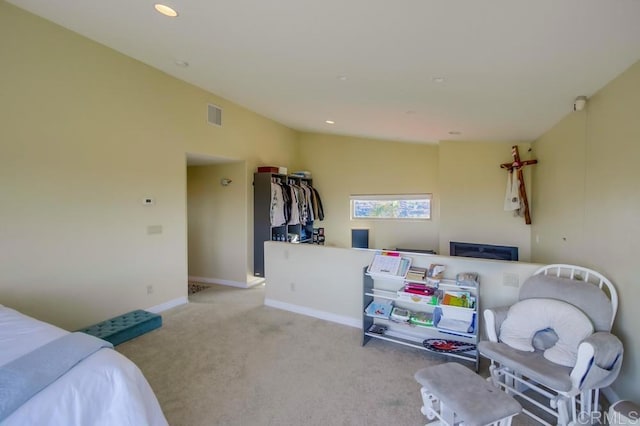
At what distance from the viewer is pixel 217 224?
16.8 feet

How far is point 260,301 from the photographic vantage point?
4199mm

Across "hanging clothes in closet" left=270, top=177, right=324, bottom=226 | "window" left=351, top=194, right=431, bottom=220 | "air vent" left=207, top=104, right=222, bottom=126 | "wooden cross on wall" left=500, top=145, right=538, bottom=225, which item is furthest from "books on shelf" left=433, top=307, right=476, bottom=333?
"air vent" left=207, top=104, right=222, bottom=126

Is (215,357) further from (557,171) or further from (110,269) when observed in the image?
(557,171)

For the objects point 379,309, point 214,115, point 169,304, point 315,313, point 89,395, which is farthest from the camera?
point 214,115

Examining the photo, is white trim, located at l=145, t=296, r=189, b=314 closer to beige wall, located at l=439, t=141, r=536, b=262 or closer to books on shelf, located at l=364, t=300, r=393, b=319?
books on shelf, located at l=364, t=300, r=393, b=319

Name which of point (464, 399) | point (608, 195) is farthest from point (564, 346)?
point (608, 195)

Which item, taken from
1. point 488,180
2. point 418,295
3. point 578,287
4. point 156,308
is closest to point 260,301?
point 156,308

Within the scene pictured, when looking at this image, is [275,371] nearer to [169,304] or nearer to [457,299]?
[457,299]

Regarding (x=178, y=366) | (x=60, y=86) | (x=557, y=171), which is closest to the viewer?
(x=178, y=366)

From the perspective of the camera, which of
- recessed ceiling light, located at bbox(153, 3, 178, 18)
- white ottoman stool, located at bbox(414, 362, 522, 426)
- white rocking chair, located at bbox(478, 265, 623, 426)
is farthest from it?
recessed ceiling light, located at bbox(153, 3, 178, 18)

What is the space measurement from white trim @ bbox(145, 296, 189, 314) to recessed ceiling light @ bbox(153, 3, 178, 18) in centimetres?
309

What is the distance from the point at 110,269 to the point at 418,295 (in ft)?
10.3

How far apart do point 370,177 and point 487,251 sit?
2708mm

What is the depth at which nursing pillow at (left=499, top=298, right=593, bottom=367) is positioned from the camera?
6.07ft
